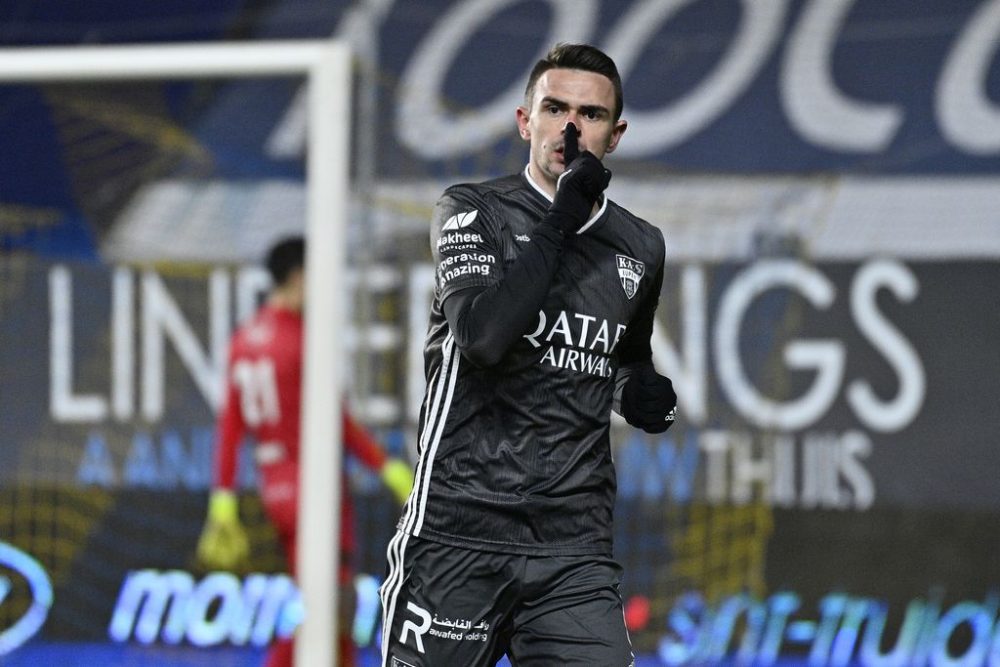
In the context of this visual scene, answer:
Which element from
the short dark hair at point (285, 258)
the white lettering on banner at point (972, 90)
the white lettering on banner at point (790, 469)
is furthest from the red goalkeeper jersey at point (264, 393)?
the white lettering on banner at point (972, 90)

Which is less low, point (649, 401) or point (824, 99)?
point (824, 99)

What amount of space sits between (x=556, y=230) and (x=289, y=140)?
340cm

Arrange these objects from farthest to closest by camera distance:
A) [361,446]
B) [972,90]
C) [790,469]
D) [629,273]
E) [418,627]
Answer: [972,90], [790,469], [361,446], [629,273], [418,627]

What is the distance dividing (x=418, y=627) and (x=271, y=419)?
2.30 meters

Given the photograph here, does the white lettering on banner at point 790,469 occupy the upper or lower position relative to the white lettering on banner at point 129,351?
lower

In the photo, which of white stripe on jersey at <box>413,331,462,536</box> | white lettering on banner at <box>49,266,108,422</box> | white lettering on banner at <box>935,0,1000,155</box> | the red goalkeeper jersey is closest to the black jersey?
white stripe on jersey at <box>413,331,462,536</box>

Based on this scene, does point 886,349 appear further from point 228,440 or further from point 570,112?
point 570,112

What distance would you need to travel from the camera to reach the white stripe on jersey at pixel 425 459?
226 centimetres

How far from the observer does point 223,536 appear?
436cm

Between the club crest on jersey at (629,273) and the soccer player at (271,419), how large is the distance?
216 cm

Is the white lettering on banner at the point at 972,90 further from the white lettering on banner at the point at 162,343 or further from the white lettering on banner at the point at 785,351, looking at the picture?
the white lettering on banner at the point at 162,343

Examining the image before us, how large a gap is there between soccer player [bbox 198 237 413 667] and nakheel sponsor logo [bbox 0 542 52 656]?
0.47 m

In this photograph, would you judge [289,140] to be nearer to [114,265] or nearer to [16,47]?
[114,265]

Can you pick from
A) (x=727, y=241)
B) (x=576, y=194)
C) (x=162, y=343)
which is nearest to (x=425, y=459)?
(x=576, y=194)
